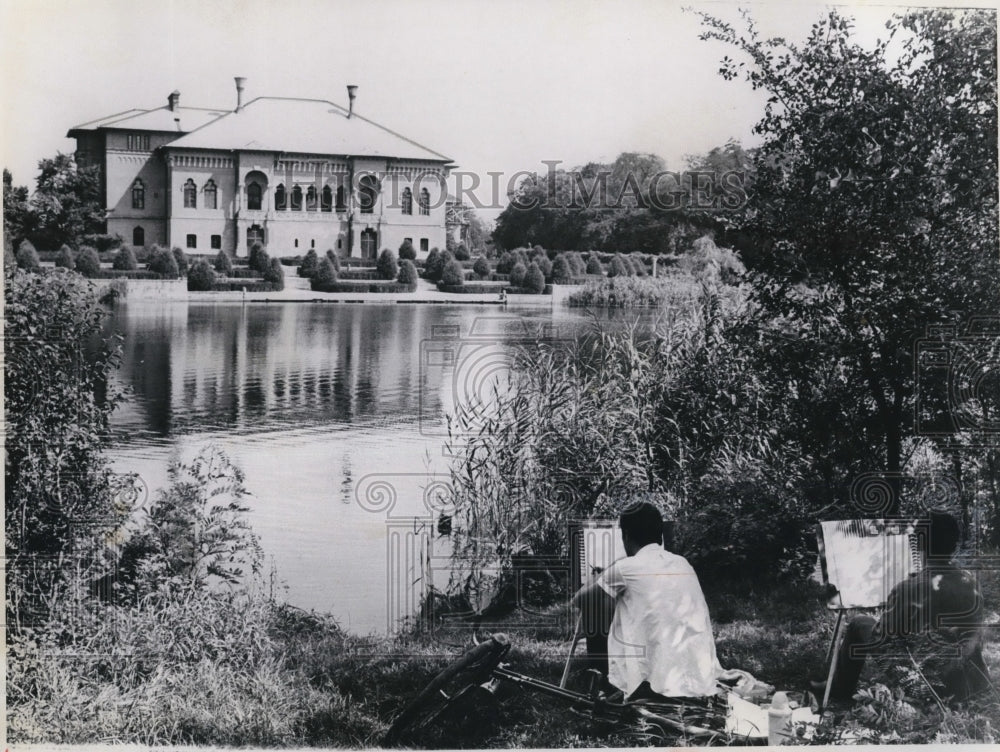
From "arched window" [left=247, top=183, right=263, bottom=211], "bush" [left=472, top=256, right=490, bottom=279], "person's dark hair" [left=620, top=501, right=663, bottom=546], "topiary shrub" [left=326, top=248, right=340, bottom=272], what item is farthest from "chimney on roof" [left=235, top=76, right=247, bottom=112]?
"person's dark hair" [left=620, top=501, right=663, bottom=546]

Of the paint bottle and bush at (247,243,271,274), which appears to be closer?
the paint bottle

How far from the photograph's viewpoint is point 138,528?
557 cm

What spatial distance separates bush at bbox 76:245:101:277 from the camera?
219 inches

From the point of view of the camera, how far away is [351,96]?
5742 millimetres

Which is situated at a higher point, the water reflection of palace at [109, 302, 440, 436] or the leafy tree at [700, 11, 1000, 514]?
the leafy tree at [700, 11, 1000, 514]

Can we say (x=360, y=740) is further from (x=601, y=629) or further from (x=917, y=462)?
(x=917, y=462)

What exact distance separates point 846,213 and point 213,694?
14.8ft

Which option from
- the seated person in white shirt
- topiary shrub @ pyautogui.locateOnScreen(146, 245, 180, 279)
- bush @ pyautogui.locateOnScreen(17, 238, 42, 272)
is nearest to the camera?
bush @ pyautogui.locateOnScreen(17, 238, 42, 272)

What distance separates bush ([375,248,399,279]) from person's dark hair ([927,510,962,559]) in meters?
3.49

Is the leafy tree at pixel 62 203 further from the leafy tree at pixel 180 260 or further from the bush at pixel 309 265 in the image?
the bush at pixel 309 265

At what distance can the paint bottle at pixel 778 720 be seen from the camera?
5.71 m

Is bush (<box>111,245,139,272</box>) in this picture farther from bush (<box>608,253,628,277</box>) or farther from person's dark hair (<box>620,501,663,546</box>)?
person's dark hair (<box>620,501,663,546</box>)

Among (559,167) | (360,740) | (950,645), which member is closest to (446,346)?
(559,167)

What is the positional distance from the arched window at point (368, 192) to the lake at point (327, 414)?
59 centimetres
